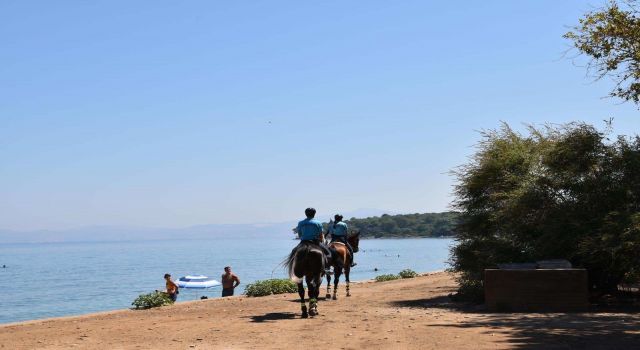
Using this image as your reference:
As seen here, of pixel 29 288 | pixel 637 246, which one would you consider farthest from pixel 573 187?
pixel 29 288

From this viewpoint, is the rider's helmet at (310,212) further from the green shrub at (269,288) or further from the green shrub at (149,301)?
the green shrub at (269,288)

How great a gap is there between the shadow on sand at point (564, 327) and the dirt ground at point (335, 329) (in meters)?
0.02

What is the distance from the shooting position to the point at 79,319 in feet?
65.1

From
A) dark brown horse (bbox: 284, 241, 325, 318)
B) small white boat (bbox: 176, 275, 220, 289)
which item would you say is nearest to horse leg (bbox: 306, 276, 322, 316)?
dark brown horse (bbox: 284, 241, 325, 318)

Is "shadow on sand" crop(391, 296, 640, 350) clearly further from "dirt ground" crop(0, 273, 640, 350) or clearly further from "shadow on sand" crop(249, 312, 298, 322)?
"shadow on sand" crop(249, 312, 298, 322)

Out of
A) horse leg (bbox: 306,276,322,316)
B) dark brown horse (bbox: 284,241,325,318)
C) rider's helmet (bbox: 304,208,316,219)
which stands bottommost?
horse leg (bbox: 306,276,322,316)

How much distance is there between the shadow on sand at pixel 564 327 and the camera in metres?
12.7

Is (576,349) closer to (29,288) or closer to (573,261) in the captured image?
(573,261)

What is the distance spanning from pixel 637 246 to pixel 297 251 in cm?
830

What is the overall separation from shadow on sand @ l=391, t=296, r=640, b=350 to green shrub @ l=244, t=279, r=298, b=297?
943 cm

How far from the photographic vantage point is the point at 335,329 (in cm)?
1531

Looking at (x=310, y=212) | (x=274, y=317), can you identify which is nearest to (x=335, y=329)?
(x=274, y=317)

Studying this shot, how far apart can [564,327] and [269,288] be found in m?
14.2

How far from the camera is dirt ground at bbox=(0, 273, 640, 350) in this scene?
13.3 m
